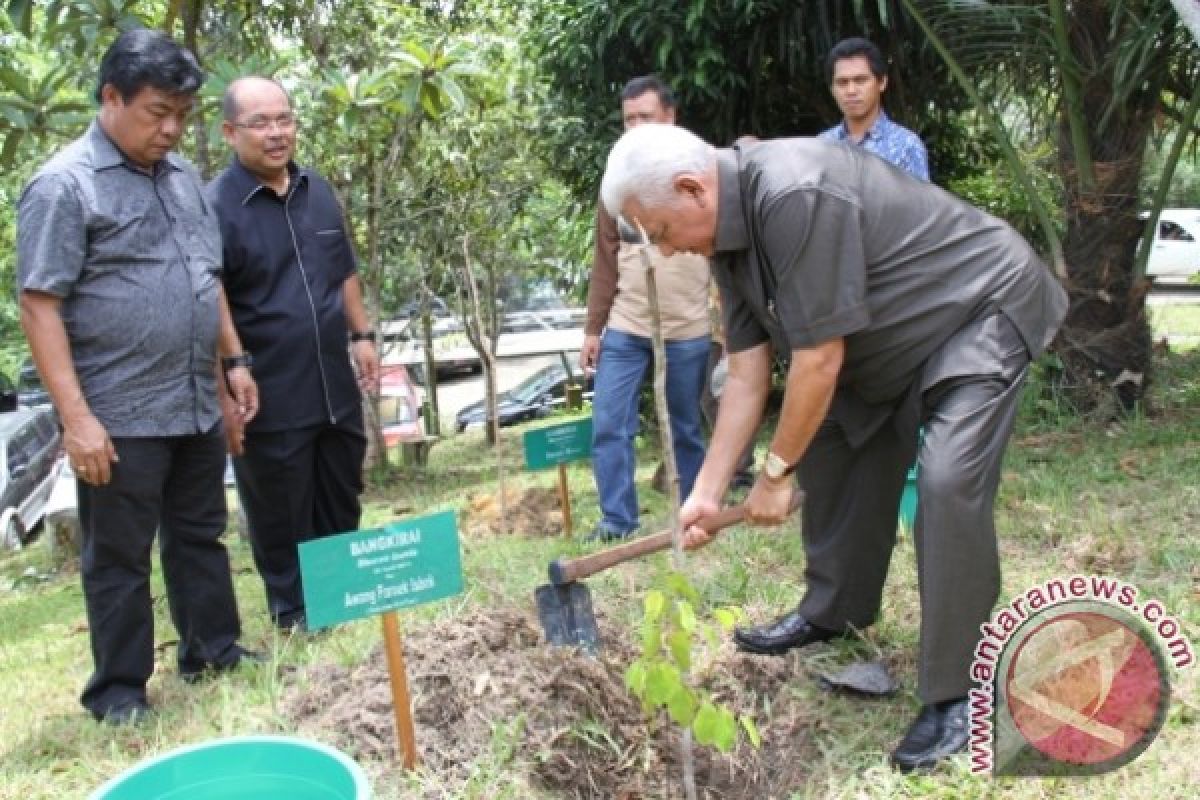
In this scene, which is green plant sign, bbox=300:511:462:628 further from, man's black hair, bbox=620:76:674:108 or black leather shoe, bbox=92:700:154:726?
man's black hair, bbox=620:76:674:108

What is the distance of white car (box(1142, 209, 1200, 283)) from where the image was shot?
21141 millimetres

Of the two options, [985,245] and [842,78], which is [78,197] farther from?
[842,78]

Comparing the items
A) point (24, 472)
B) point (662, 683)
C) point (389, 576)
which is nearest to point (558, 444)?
point (389, 576)

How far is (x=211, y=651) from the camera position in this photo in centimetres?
348

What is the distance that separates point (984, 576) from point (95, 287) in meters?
2.39

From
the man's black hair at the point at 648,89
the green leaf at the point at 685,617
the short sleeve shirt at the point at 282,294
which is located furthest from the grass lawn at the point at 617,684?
the man's black hair at the point at 648,89

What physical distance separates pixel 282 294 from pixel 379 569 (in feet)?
4.87

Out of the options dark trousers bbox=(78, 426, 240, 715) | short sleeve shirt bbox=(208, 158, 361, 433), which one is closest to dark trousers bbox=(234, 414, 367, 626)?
short sleeve shirt bbox=(208, 158, 361, 433)

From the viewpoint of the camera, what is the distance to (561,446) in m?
4.69

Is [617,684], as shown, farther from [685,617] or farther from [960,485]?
[960,485]

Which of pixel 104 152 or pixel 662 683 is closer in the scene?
pixel 662 683

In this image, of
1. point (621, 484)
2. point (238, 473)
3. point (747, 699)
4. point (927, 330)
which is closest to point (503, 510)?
point (621, 484)

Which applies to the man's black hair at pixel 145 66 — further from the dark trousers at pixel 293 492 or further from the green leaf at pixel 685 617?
the green leaf at pixel 685 617

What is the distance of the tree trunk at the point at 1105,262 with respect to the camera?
5.95 metres
